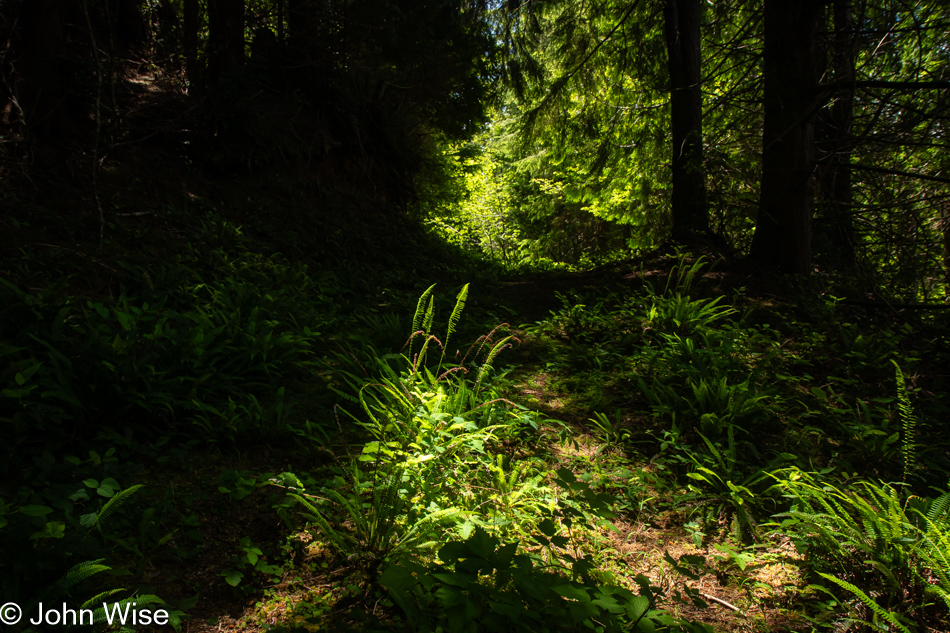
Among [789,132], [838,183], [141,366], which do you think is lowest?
[141,366]

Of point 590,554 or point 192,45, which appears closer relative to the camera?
point 590,554

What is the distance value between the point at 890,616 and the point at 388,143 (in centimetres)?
944

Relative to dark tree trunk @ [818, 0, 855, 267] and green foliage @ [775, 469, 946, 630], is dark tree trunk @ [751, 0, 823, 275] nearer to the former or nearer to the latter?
dark tree trunk @ [818, 0, 855, 267]

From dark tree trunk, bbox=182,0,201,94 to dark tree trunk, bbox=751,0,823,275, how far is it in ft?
24.2

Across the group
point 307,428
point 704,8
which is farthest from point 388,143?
point 307,428

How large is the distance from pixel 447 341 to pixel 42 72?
5344mm

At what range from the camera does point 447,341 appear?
3.42 meters

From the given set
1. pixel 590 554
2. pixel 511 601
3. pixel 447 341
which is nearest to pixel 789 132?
pixel 447 341

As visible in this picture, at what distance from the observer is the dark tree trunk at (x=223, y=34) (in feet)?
20.6

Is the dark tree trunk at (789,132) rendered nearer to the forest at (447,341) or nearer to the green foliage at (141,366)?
the forest at (447,341)

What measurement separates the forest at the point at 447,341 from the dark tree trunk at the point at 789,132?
40 mm

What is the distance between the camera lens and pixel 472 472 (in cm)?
247

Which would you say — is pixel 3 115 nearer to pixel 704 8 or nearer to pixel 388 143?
pixel 388 143

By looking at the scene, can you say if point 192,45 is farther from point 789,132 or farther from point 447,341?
point 789,132
